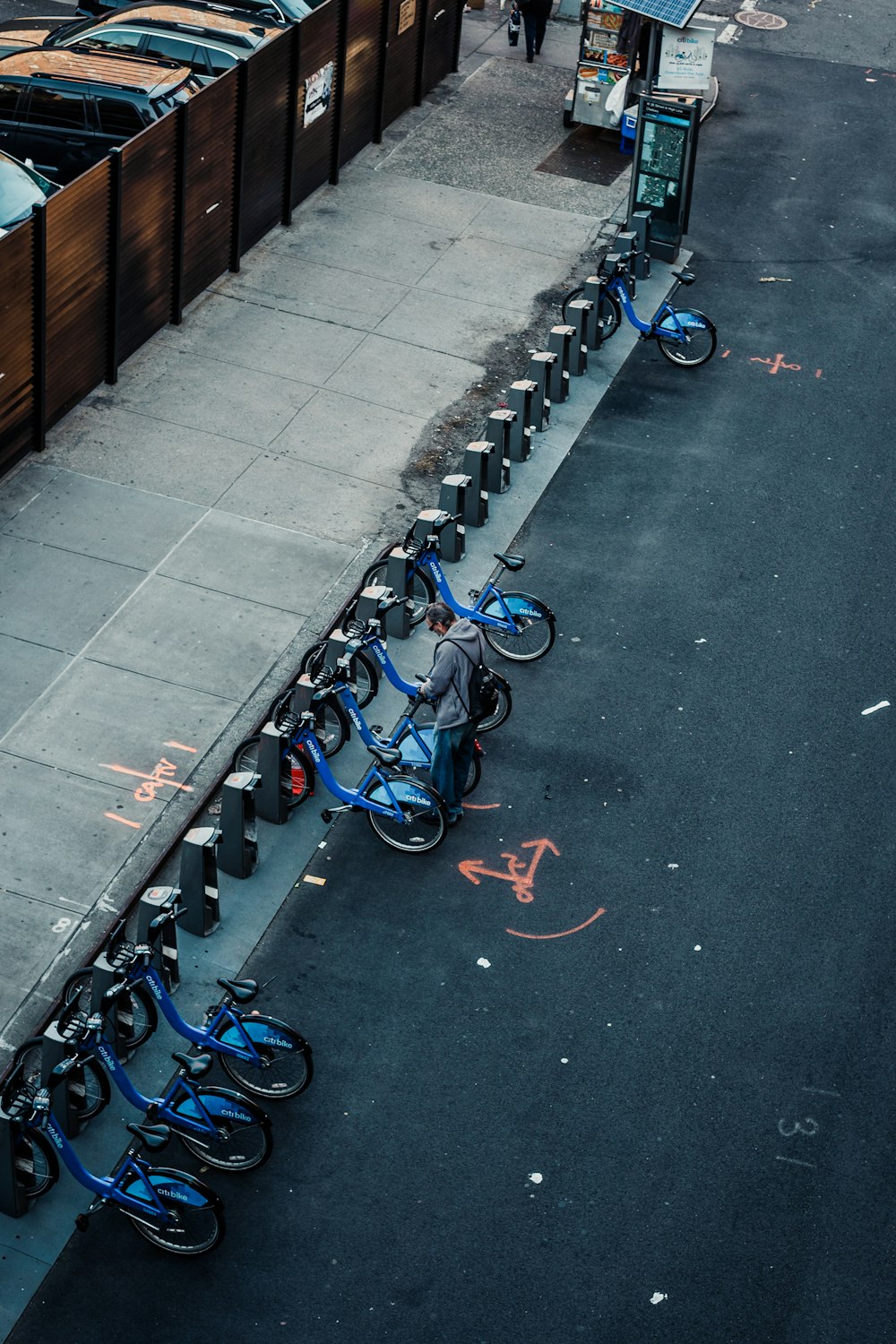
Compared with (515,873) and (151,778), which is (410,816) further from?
(151,778)

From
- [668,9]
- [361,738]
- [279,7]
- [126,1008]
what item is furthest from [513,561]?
[279,7]

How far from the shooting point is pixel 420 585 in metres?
12.6

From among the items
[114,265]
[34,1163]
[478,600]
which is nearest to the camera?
[34,1163]

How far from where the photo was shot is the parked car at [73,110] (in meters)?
17.1

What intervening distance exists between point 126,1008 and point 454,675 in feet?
9.76

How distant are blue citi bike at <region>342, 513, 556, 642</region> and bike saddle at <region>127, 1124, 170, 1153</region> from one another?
4983 mm

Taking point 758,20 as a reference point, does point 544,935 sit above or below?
below

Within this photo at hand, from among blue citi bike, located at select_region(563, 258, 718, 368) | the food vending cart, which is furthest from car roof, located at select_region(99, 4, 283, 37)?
blue citi bike, located at select_region(563, 258, 718, 368)

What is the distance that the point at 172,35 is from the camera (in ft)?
61.8

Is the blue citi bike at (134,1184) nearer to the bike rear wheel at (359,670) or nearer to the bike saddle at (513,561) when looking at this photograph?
the bike rear wheel at (359,670)

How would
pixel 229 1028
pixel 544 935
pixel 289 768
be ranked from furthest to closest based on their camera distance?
pixel 289 768
pixel 544 935
pixel 229 1028

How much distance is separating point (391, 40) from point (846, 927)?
14.2m

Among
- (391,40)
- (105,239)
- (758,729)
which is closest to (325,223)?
(391,40)

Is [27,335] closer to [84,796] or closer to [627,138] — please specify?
[84,796]
